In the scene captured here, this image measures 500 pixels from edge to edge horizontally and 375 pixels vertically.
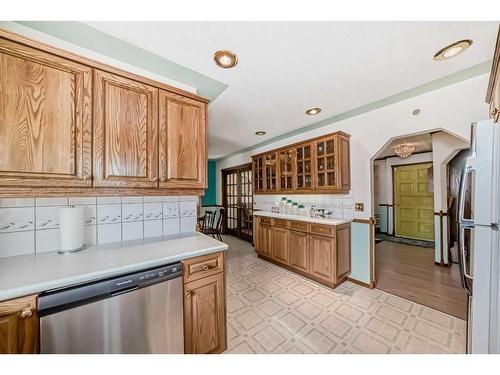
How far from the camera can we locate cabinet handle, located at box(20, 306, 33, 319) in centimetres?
84

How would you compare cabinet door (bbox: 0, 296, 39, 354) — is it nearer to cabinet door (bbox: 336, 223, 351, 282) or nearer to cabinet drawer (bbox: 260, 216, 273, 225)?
cabinet door (bbox: 336, 223, 351, 282)

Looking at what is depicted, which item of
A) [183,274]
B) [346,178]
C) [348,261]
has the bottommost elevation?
[348,261]

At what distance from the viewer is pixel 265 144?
4.11m

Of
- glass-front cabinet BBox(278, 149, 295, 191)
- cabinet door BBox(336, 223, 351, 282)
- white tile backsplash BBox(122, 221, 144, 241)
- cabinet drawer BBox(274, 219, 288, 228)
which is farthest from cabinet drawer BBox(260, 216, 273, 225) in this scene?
white tile backsplash BBox(122, 221, 144, 241)

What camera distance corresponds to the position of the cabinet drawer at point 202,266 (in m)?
1.27

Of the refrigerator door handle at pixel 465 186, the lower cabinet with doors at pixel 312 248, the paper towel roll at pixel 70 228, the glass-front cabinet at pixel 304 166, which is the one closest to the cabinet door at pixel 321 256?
the lower cabinet with doors at pixel 312 248

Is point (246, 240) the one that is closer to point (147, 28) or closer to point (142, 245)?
point (142, 245)

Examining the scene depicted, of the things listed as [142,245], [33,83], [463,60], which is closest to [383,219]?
[463,60]

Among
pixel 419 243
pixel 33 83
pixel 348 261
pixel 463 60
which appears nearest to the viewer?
pixel 33 83

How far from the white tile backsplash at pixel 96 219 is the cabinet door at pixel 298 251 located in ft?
5.33

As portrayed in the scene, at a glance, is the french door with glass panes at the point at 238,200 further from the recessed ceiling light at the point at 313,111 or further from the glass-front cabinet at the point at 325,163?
the recessed ceiling light at the point at 313,111

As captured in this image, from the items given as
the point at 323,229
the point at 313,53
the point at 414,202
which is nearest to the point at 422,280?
the point at 323,229
